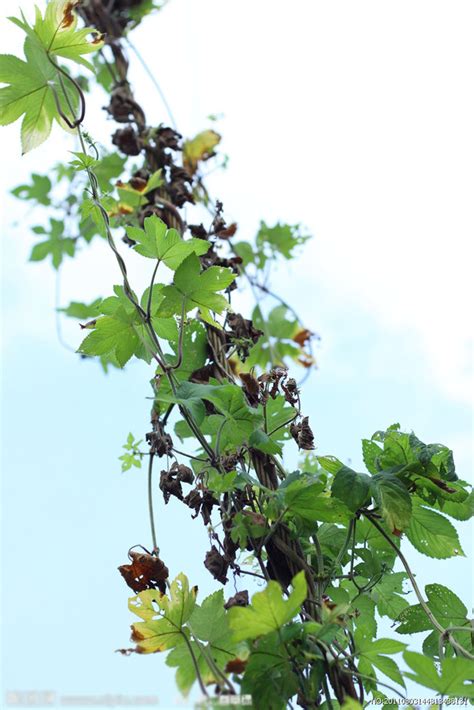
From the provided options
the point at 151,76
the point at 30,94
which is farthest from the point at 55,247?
the point at 30,94

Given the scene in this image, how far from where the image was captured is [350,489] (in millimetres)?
658

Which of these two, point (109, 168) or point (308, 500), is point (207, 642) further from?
point (109, 168)

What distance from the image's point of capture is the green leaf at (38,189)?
1.79 metres

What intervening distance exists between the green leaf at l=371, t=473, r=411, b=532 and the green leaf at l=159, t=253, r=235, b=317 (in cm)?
23

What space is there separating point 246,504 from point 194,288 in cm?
22

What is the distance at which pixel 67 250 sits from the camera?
5.69 feet

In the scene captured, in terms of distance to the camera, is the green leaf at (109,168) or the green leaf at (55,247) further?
the green leaf at (55,247)

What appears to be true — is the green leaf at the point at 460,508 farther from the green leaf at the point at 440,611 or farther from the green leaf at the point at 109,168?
the green leaf at the point at 109,168

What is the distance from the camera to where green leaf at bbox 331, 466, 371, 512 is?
66 centimetres

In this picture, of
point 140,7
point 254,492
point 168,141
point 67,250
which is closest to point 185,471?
point 254,492

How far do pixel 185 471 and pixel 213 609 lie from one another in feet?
0.41

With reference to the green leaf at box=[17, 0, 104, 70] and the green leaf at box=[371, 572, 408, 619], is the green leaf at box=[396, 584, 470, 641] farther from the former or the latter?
the green leaf at box=[17, 0, 104, 70]

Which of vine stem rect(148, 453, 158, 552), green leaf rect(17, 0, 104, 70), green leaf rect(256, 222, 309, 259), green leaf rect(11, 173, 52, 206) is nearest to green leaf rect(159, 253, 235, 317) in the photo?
vine stem rect(148, 453, 158, 552)

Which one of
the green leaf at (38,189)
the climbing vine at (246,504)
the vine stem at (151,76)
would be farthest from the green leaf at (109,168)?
the climbing vine at (246,504)
